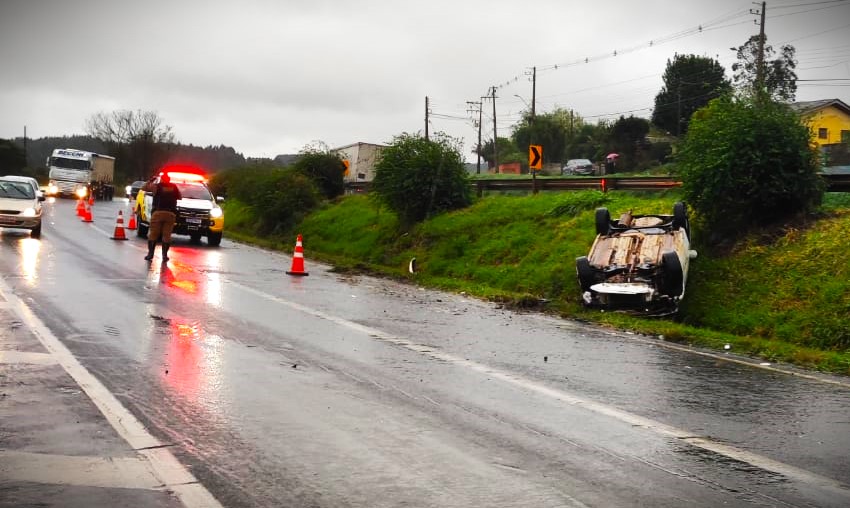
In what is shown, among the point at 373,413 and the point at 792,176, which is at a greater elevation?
the point at 792,176

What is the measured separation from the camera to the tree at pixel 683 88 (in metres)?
80.7

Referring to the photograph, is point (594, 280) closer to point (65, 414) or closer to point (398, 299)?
point (398, 299)

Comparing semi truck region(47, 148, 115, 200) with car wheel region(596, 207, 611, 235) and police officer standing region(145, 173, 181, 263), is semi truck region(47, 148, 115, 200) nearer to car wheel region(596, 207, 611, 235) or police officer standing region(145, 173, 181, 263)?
police officer standing region(145, 173, 181, 263)

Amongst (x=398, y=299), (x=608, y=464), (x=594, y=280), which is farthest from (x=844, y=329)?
(x=608, y=464)

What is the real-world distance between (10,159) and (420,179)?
93587 mm

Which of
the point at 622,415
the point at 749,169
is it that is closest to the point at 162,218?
the point at 749,169

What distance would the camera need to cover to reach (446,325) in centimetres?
1278

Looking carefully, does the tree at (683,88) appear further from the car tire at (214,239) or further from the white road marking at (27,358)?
the white road marking at (27,358)

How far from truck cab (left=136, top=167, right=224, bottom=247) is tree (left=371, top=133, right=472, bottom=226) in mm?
5039

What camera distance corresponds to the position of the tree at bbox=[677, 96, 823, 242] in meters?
16.8

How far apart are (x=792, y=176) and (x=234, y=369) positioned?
1209 cm

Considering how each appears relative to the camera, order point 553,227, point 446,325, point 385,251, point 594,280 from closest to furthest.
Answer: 1. point 446,325
2. point 594,280
3. point 553,227
4. point 385,251

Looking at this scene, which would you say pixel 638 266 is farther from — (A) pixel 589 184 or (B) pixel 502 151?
(B) pixel 502 151

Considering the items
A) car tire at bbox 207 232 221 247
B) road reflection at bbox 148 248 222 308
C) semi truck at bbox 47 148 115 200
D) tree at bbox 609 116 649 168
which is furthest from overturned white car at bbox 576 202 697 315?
tree at bbox 609 116 649 168
